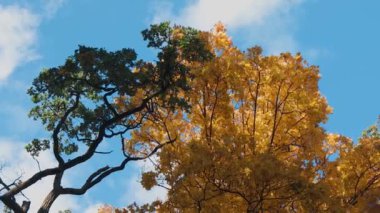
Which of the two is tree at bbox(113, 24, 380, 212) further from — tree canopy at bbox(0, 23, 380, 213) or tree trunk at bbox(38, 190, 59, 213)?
tree trunk at bbox(38, 190, 59, 213)

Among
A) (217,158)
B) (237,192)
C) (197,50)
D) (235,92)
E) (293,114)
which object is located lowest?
(237,192)

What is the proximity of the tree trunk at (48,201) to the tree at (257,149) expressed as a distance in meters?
2.74

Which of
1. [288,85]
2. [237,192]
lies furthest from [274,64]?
[237,192]

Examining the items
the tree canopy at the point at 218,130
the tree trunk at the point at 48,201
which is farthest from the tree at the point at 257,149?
the tree trunk at the point at 48,201

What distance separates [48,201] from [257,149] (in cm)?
596

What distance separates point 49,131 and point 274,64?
875 centimetres

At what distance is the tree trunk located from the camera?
12.0 meters

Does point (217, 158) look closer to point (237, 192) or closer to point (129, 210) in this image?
point (237, 192)

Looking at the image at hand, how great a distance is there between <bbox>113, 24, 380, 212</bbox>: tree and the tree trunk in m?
2.74

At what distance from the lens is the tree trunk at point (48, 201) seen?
12047 millimetres

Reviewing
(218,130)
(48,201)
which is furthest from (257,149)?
(48,201)

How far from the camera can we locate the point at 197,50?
13242 millimetres

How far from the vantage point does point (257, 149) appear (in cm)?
1185

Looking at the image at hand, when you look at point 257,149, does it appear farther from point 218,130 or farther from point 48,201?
point 48,201
